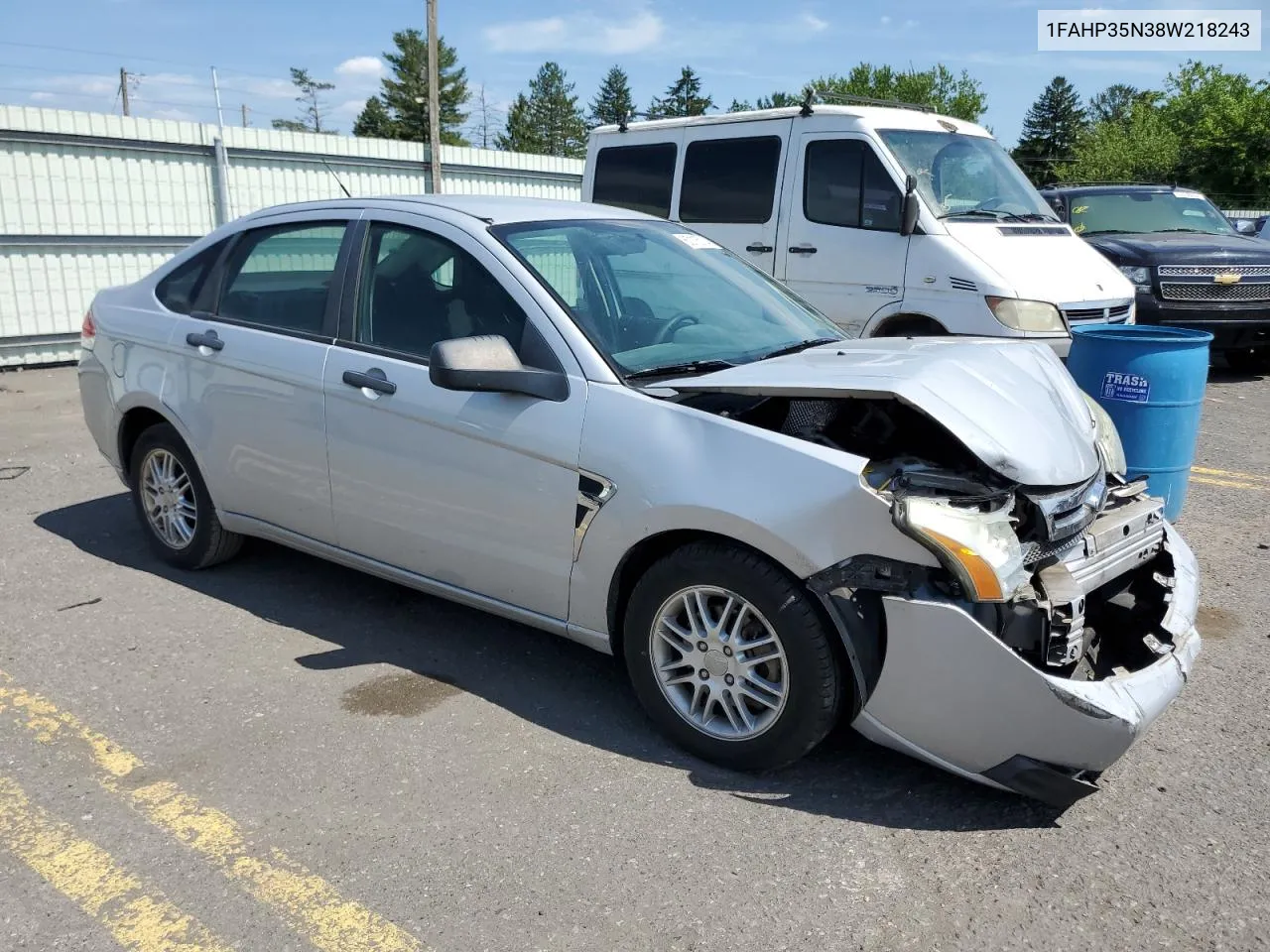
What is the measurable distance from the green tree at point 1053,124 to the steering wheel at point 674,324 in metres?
105

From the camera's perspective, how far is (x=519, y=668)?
4109 mm

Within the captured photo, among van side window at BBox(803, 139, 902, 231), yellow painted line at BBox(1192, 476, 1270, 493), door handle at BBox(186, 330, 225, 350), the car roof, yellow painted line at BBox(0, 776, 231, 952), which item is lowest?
yellow painted line at BBox(0, 776, 231, 952)

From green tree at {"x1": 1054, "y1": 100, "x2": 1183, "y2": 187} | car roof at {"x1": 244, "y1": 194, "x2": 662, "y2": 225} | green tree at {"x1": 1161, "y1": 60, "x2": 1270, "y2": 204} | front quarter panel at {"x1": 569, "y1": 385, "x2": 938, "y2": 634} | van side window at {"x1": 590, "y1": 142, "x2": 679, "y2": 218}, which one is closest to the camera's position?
front quarter panel at {"x1": 569, "y1": 385, "x2": 938, "y2": 634}

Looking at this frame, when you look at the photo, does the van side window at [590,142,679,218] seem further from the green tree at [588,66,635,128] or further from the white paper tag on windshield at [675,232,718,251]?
the green tree at [588,66,635,128]

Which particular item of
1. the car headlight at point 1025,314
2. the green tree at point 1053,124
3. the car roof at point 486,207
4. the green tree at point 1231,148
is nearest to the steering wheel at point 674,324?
the car roof at point 486,207

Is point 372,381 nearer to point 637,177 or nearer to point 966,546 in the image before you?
point 966,546

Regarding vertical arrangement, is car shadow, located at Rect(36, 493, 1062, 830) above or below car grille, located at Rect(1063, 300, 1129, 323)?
below

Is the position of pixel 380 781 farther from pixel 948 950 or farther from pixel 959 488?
pixel 959 488

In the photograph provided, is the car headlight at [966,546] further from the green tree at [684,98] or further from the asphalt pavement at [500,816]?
the green tree at [684,98]

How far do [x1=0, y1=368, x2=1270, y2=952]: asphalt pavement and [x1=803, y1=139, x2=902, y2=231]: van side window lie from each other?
3.99 m

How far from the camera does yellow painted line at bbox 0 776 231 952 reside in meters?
2.59

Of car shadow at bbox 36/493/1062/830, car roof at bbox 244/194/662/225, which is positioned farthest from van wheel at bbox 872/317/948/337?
car shadow at bbox 36/493/1062/830

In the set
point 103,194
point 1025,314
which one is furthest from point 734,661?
point 103,194

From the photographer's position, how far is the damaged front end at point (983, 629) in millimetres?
2822
